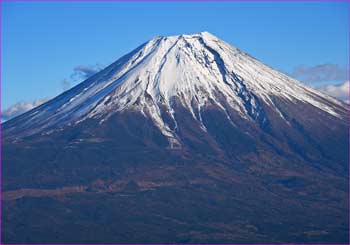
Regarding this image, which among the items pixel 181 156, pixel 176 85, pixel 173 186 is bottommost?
pixel 173 186

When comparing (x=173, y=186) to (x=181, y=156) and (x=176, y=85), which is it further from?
(x=176, y=85)

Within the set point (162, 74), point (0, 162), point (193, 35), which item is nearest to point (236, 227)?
point (0, 162)

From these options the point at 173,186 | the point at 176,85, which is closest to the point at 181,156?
the point at 173,186

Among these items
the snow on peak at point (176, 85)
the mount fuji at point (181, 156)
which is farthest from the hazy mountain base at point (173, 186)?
the snow on peak at point (176, 85)

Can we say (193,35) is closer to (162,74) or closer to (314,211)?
(162,74)

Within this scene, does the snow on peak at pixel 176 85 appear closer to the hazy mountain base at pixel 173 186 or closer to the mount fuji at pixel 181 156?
the mount fuji at pixel 181 156

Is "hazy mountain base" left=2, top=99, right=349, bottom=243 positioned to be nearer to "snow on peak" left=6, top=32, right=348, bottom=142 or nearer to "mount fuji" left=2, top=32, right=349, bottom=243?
"mount fuji" left=2, top=32, right=349, bottom=243

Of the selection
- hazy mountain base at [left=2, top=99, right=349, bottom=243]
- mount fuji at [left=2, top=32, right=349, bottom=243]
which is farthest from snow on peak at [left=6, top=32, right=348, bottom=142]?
hazy mountain base at [left=2, top=99, right=349, bottom=243]
